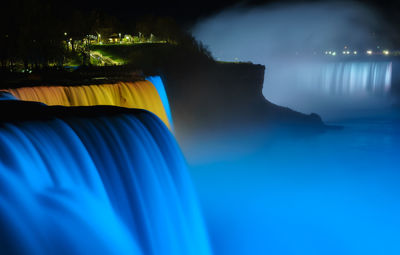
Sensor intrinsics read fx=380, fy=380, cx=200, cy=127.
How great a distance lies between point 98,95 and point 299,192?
8329mm

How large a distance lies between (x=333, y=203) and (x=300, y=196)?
119 centimetres

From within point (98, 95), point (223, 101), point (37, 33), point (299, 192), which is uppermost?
point (37, 33)

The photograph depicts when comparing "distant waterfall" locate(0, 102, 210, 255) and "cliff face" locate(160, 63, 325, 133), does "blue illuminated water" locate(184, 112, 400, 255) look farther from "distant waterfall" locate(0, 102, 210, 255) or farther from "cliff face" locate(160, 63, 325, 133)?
"distant waterfall" locate(0, 102, 210, 255)

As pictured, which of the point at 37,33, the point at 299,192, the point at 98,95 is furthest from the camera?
the point at 37,33

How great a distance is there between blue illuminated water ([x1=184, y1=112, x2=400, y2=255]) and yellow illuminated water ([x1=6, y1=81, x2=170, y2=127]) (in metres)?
4.25

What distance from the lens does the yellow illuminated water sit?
385 inches

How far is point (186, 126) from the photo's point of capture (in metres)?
24.5

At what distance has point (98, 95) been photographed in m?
11.1

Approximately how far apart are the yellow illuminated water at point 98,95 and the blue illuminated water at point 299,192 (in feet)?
13.9

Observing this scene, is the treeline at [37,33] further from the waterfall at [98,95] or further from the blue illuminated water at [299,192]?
the waterfall at [98,95]

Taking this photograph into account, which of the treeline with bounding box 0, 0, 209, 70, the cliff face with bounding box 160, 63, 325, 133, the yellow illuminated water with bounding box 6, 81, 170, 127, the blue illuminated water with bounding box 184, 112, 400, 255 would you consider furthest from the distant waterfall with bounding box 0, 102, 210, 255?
the treeline with bounding box 0, 0, 209, 70

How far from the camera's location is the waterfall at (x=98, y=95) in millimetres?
9781

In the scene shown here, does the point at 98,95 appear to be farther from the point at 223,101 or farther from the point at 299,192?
the point at 223,101

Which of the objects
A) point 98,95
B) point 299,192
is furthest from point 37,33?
point 299,192
